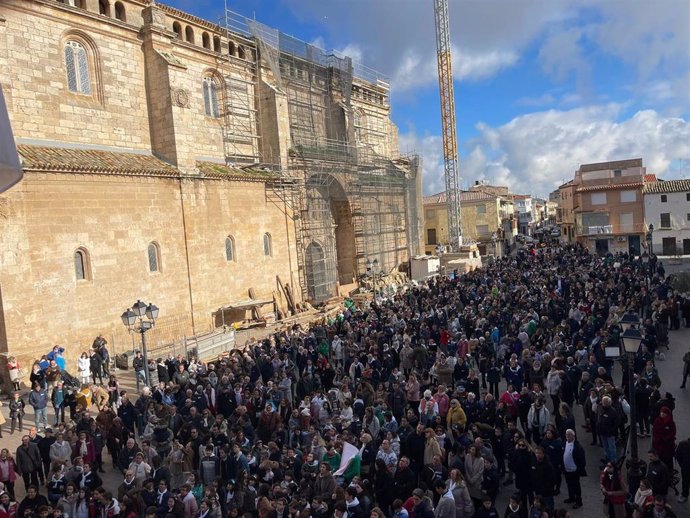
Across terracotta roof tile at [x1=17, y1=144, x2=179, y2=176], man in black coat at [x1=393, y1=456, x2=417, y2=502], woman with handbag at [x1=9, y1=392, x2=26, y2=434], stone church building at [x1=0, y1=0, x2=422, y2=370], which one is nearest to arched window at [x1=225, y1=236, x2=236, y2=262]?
stone church building at [x1=0, y1=0, x2=422, y2=370]

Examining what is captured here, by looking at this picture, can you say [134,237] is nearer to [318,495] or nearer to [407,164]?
[318,495]

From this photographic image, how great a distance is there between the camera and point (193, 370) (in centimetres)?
1474

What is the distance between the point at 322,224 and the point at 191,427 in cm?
2094

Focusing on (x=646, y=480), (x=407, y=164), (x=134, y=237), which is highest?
(x=407, y=164)

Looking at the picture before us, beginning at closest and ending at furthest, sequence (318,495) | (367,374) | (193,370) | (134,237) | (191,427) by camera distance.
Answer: (318,495)
(191,427)
(367,374)
(193,370)
(134,237)

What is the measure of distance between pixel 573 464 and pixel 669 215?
142ft

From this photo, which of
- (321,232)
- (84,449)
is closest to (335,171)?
(321,232)

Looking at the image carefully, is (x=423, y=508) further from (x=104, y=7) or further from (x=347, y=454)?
(x=104, y=7)

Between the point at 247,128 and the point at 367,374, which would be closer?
the point at 367,374

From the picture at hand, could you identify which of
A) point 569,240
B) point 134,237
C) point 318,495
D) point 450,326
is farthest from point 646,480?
point 569,240

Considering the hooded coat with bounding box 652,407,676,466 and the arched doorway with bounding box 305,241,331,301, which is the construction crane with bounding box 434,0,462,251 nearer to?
the arched doorway with bounding box 305,241,331,301

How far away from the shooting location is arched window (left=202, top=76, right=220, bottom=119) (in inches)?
1040

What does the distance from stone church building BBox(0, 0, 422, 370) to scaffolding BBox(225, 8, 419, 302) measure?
0.12 meters

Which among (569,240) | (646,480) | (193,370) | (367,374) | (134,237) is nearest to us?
(646,480)
